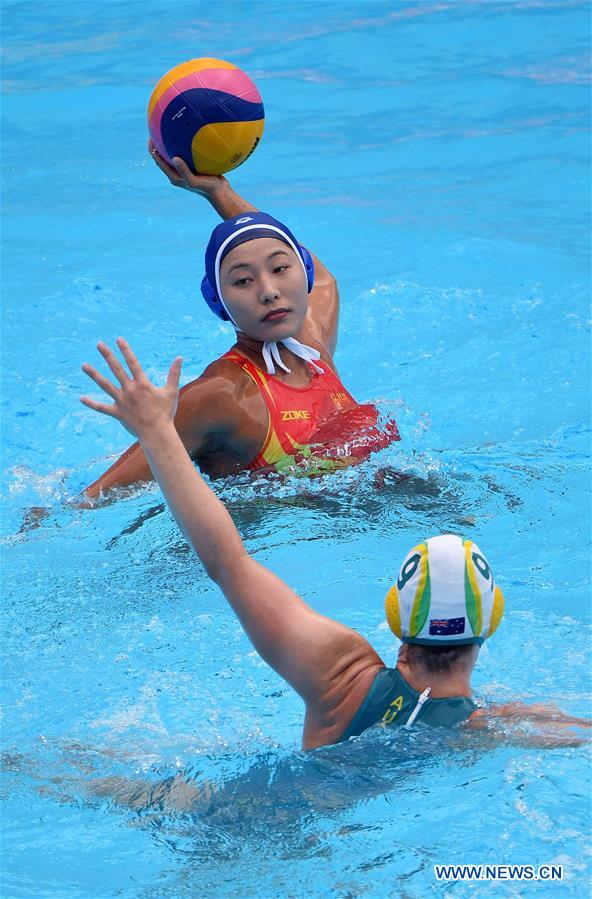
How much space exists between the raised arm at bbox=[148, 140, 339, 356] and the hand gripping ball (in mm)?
50

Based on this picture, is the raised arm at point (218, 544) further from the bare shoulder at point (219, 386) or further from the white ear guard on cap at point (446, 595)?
the bare shoulder at point (219, 386)

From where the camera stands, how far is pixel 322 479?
5.54 m

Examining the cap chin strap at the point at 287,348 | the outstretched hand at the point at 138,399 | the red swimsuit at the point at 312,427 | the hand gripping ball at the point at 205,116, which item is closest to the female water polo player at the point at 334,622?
the outstretched hand at the point at 138,399

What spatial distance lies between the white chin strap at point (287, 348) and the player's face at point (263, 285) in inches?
4.6

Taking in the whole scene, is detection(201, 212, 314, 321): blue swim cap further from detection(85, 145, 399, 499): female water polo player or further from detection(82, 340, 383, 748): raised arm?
detection(82, 340, 383, 748): raised arm

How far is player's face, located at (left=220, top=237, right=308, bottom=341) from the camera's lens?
544cm

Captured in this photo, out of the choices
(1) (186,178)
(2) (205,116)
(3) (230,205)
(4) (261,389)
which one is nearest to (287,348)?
(4) (261,389)

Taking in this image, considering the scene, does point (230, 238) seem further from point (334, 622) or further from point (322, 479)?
point (334, 622)

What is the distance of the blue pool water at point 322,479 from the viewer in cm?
381

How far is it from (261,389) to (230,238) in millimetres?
663

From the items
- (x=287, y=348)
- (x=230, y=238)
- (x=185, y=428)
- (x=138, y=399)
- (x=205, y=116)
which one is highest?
(x=205, y=116)

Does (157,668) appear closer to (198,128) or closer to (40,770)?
(40,770)

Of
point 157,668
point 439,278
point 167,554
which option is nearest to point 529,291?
point 439,278

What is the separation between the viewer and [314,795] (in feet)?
12.1
